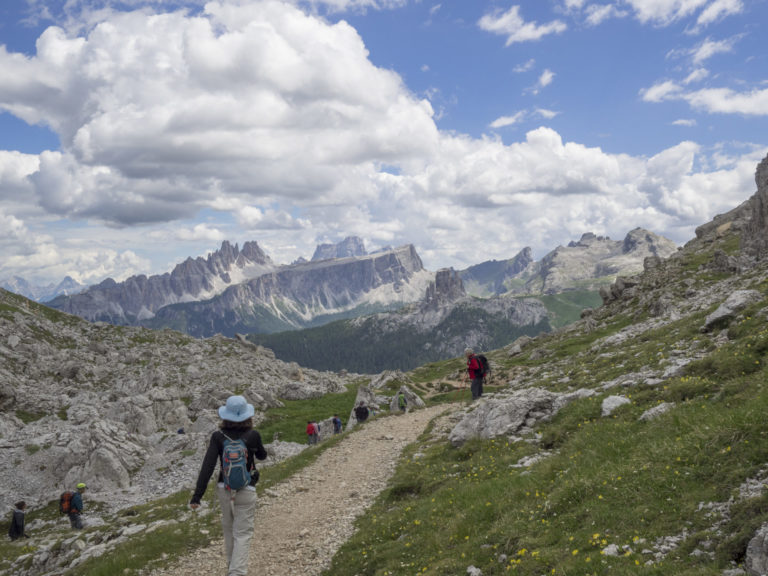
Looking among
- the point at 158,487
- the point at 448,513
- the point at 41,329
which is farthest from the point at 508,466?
the point at 41,329

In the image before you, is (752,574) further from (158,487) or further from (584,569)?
(158,487)

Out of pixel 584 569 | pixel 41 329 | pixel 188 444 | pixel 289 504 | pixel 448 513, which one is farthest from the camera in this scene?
pixel 41 329

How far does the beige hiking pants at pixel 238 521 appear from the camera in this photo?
41.1 feet

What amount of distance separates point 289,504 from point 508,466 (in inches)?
444

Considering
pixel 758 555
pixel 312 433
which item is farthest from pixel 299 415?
pixel 758 555

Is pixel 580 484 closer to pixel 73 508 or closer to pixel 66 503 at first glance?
pixel 73 508

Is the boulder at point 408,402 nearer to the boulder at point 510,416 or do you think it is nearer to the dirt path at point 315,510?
the dirt path at point 315,510

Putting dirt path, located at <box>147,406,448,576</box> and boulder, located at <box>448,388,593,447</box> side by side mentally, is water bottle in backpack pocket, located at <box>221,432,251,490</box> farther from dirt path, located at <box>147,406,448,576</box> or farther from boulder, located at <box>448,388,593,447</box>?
boulder, located at <box>448,388,593,447</box>

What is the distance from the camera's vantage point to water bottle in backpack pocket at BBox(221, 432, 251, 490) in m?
12.5

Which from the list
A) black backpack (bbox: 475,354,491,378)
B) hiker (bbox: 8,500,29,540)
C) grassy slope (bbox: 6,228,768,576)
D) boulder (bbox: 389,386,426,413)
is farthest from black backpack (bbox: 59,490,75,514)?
black backpack (bbox: 475,354,491,378)

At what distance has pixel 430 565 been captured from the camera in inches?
463

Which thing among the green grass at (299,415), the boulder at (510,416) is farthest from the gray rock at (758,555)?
the green grass at (299,415)

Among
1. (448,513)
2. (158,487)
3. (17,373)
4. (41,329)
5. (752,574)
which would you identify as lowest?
(158,487)

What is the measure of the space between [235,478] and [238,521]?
1387 mm
